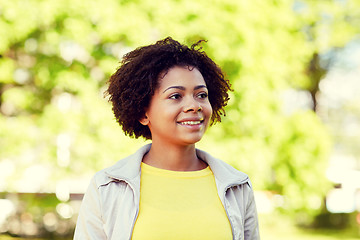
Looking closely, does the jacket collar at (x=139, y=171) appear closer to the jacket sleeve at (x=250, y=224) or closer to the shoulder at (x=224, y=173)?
the shoulder at (x=224, y=173)

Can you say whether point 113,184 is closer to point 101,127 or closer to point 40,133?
point 101,127

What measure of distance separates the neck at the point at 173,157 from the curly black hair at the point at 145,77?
8.7 inches

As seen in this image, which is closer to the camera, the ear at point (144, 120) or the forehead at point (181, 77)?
the forehead at point (181, 77)

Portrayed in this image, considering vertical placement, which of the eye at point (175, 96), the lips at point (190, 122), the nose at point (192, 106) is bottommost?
the lips at point (190, 122)

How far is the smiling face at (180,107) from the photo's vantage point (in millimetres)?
2314

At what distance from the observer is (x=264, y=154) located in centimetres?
843

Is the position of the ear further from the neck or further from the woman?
the neck

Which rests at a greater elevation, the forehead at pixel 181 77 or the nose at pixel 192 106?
the forehead at pixel 181 77

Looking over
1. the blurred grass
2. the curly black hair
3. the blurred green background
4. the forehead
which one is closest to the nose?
the forehead

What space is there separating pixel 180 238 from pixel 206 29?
595cm

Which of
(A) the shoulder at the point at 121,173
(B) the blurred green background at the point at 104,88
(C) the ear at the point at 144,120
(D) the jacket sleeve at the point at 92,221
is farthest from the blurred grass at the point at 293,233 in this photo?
(D) the jacket sleeve at the point at 92,221

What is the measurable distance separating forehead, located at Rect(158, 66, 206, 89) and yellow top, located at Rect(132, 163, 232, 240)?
0.42m

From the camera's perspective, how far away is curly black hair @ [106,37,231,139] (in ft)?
8.15

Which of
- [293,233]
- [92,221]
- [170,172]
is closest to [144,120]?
[170,172]
